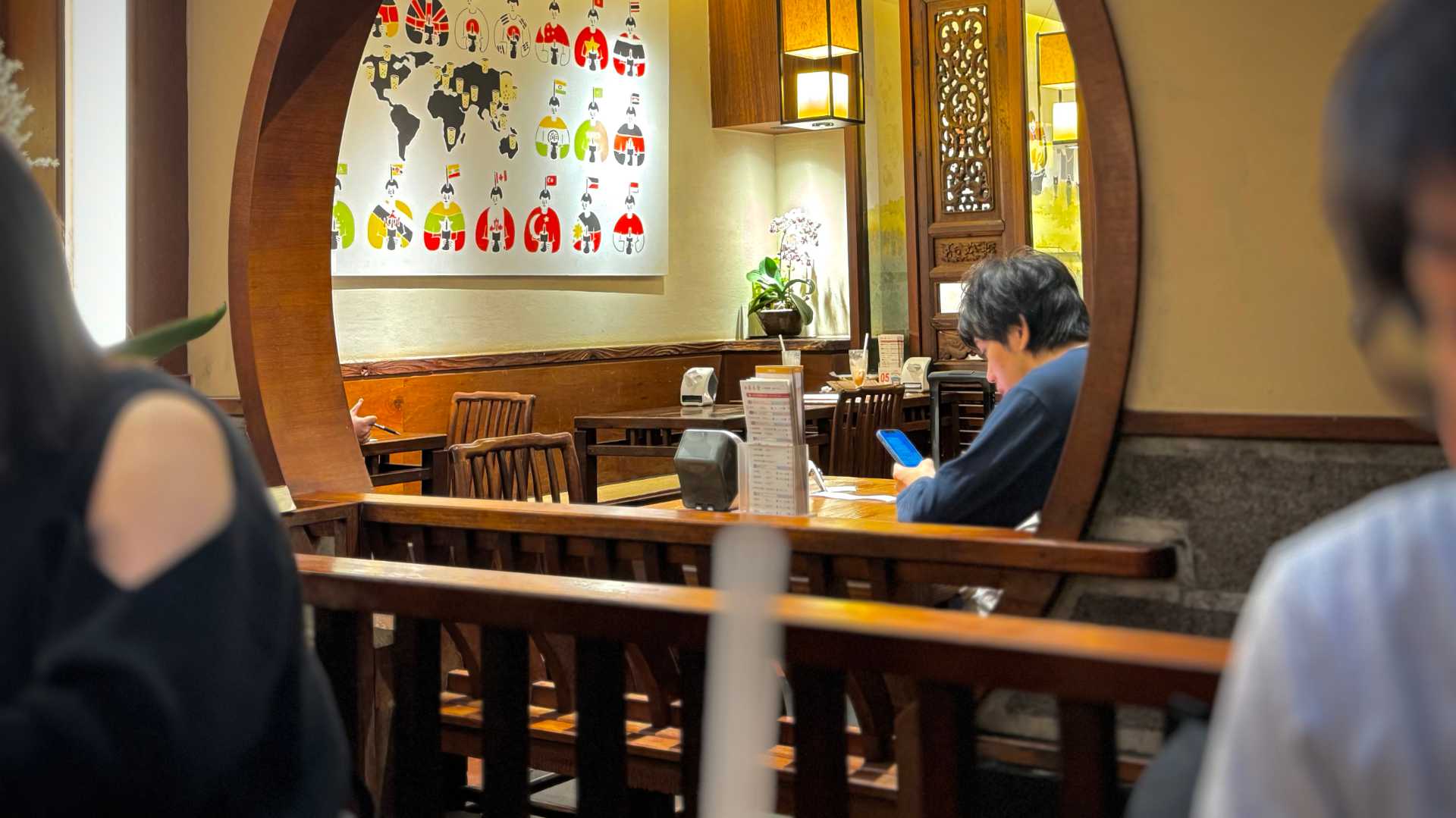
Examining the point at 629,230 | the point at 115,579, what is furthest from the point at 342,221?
the point at 115,579

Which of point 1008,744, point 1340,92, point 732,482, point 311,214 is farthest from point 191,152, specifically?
point 1340,92

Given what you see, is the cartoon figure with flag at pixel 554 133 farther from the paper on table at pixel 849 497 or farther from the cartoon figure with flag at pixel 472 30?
the paper on table at pixel 849 497

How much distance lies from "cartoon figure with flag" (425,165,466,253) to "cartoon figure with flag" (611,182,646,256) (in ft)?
3.68

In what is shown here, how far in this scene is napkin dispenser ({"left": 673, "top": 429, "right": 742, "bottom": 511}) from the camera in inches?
112

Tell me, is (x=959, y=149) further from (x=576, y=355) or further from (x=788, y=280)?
(x=576, y=355)

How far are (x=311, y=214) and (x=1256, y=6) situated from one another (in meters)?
2.27

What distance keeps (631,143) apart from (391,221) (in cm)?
177

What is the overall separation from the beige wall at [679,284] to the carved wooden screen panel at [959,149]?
0.64m

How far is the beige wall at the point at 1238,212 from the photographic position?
6.62 feet

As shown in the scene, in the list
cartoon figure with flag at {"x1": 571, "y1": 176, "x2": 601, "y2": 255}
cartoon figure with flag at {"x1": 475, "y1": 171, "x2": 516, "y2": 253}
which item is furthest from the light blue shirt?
cartoon figure with flag at {"x1": 571, "y1": 176, "x2": 601, "y2": 255}

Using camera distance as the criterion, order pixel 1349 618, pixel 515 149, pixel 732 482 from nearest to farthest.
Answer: pixel 1349 618 < pixel 732 482 < pixel 515 149

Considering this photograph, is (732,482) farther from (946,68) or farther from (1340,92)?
(946,68)

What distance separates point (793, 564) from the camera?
2459 millimetres

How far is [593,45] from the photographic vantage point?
7.56 metres
